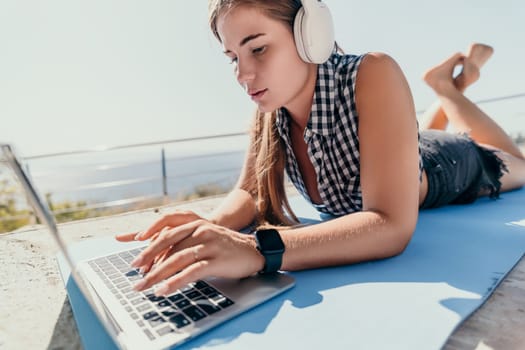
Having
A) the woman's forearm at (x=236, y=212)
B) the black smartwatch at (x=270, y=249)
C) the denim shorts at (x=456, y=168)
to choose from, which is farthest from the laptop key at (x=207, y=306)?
the denim shorts at (x=456, y=168)

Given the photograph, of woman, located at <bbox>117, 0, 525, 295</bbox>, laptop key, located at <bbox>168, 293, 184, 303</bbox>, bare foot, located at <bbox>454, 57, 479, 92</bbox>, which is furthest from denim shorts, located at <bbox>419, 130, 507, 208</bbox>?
laptop key, located at <bbox>168, 293, 184, 303</bbox>

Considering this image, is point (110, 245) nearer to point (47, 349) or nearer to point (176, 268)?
point (47, 349)

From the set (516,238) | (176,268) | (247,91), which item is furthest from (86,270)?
(516,238)

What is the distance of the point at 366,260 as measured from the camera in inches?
32.8

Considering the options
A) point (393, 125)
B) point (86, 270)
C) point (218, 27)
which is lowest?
point (86, 270)

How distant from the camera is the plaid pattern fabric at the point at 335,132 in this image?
3.25ft

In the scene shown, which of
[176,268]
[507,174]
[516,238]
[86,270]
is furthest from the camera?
[507,174]

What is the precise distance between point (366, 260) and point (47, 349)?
25.7 inches

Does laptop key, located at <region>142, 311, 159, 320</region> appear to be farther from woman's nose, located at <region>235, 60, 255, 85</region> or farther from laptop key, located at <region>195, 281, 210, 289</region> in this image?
woman's nose, located at <region>235, 60, 255, 85</region>

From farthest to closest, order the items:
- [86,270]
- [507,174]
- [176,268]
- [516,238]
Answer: [507,174], [516,238], [86,270], [176,268]

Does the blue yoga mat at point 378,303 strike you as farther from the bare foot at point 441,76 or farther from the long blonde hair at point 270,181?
the bare foot at point 441,76

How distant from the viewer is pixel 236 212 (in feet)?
3.76

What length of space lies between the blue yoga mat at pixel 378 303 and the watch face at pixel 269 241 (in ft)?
0.29

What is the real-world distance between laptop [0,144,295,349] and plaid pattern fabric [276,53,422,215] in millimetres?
434
